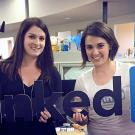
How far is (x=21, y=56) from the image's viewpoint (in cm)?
148

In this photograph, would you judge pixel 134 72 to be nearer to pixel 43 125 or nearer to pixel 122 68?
pixel 122 68

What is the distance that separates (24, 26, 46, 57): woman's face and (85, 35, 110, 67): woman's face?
0.22m

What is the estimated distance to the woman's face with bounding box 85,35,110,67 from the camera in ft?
4.48

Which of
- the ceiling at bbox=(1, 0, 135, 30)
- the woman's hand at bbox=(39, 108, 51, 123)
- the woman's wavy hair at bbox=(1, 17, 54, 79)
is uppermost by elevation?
the ceiling at bbox=(1, 0, 135, 30)

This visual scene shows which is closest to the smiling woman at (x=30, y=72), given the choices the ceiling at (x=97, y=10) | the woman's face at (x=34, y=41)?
the woman's face at (x=34, y=41)

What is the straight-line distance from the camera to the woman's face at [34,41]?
1.42m

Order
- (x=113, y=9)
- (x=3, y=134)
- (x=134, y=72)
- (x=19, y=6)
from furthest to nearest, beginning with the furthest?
(x=19, y=6) → (x=113, y=9) → (x=3, y=134) → (x=134, y=72)

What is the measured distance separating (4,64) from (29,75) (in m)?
0.13

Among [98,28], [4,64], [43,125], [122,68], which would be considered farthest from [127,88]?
[4,64]

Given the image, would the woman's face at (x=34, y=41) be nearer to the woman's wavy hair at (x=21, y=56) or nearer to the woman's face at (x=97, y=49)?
the woman's wavy hair at (x=21, y=56)

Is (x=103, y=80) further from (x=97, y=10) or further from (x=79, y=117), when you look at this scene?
(x=97, y=10)

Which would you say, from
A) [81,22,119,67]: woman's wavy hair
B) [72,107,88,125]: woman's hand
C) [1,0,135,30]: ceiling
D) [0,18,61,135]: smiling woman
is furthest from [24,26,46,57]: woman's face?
[1,0,135,30]: ceiling

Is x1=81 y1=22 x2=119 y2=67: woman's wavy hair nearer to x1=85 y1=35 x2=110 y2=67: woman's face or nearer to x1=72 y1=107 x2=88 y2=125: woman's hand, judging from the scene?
x1=85 y1=35 x2=110 y2=67: woman's face

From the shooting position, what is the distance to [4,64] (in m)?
1.49
